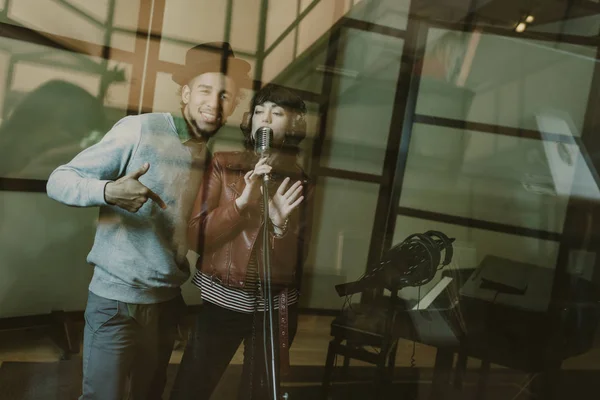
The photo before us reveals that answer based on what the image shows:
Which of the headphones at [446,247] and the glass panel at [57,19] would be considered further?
the headphones at [446,247]

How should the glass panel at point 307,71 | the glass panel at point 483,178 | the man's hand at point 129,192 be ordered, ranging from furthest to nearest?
the glass panel at point 483,178 → the glass panel at point 307,71 → the man's hand at point 129,192

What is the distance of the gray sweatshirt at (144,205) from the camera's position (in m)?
0.84

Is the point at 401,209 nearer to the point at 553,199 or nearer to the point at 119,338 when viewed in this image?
the point at 553,199

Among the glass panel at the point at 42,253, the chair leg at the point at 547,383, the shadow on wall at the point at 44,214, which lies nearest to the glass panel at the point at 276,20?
the shadow on wall at the point at 44,214

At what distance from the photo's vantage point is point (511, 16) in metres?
1.15

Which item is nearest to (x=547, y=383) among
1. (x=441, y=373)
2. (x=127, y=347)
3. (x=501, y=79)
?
(x=441, y=373)

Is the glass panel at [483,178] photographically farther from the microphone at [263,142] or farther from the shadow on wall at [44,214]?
the shadow on wall at [44,214]

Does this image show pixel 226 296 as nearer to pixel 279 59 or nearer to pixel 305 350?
pixel 305 350

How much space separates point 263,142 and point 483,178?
53 cm

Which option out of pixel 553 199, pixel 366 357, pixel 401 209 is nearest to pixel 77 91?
pixel 401 209

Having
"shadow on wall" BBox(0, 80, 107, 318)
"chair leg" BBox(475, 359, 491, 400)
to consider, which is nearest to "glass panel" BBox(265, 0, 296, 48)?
"shadow on wall" BBox(0, 80, 107, 318)

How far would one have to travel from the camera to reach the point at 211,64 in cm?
91

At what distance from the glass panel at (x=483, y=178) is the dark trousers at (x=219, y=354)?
1.33ft

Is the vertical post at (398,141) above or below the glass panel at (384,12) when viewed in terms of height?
below
